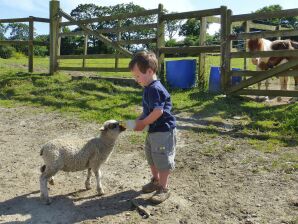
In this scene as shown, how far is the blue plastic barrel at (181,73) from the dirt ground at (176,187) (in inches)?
165

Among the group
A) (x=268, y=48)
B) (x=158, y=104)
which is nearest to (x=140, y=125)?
(x=158, y=104)

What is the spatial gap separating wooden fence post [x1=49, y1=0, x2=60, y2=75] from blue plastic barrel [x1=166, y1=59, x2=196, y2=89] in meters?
3.95

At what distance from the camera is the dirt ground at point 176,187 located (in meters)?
4.09

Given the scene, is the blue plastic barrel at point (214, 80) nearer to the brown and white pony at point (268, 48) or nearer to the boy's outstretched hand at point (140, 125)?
the brown and white pony at point (268, 48)

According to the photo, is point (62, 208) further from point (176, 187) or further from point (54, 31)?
point (54, 31)

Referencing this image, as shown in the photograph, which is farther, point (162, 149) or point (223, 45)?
point (223, 45)

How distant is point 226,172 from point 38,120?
4.00 m

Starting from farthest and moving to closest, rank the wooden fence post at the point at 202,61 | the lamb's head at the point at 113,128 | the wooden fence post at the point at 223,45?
1. the wooden fence post at the point at 202,61
2. the wooden fence post at the point at 223,45
3. the lamb's head at the point at 113,128

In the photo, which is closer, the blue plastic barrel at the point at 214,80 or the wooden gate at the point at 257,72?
the wooden gate at the point at 257,72

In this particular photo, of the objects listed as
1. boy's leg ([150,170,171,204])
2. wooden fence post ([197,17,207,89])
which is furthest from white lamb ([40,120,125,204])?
wooden fence post ([197,17,207,89])

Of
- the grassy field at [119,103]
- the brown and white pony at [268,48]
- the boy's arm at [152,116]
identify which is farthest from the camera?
the brown and white pony at [268,48]

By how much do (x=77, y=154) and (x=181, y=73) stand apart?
669cm

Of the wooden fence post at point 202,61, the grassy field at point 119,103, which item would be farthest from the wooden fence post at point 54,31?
the wooden fence post at point 202,61

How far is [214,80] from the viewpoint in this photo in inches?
406
